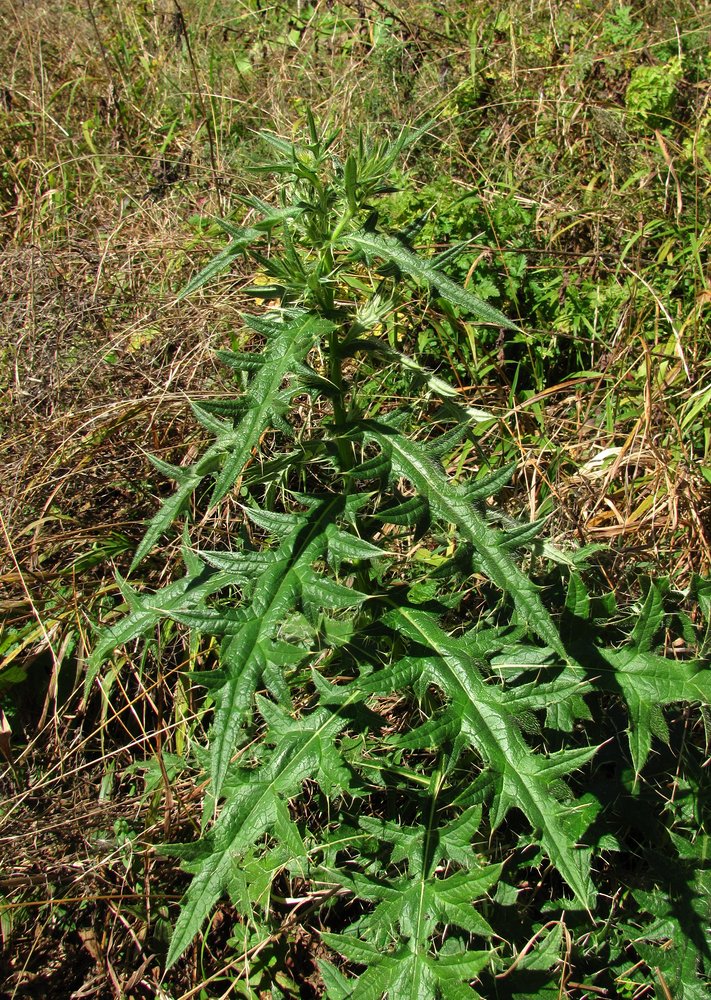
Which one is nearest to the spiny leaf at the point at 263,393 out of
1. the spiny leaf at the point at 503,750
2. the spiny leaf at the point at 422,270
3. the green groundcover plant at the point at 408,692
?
the green groundcover plant at the point at 408,692

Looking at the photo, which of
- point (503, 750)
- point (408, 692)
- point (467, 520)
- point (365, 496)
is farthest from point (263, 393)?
point (408, 692)

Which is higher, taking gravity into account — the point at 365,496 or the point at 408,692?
the point at 365,496

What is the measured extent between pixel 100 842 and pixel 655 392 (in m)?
2.45

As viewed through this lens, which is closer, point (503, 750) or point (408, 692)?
point (503, 750)

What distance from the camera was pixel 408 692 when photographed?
2.28m

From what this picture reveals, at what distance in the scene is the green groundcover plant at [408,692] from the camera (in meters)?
1.55

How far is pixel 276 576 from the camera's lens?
158 cm

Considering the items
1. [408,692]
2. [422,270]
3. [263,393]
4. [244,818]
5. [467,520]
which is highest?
[422,270]

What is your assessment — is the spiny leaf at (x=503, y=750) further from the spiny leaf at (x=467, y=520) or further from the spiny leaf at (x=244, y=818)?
the spiny leaf at (x=244, y=818)

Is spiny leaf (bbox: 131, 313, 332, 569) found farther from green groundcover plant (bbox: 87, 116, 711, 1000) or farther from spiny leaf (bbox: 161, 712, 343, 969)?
spiny leaf (bbox: 161, 712, 343, 969)

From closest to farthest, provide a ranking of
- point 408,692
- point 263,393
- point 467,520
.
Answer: point 263,393 < point 467,520 < point 408,692

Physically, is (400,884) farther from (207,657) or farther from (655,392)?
(655,392)

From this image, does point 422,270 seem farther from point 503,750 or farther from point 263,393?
point 503,750

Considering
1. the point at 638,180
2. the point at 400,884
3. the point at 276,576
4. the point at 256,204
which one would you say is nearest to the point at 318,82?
the point at 638,180
